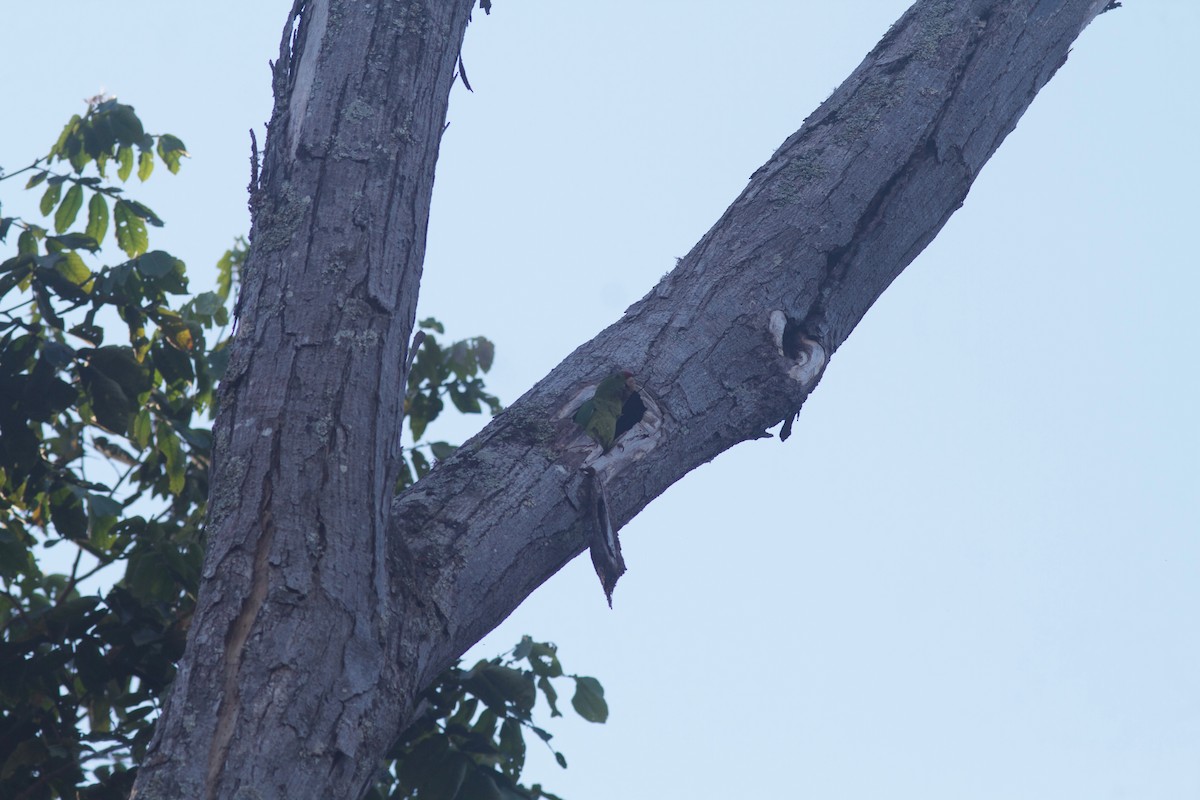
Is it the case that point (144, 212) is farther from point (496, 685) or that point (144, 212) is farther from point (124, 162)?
point (496, 685)

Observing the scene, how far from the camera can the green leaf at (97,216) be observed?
12.9ft

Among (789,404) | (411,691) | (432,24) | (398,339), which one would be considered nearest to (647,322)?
(789,404)

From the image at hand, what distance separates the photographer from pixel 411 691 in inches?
75.7

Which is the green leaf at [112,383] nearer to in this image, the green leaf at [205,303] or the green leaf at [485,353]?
the green leaf at [205,303]

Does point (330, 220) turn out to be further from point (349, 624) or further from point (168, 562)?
point (168, 562)

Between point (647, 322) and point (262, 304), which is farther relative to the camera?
point (647, 322)

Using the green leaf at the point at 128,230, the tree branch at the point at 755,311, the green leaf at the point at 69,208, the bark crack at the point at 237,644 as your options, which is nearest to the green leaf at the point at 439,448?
the green leaf at the point at 128,230

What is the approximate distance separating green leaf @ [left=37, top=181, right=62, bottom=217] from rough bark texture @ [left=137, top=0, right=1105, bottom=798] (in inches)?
80.5

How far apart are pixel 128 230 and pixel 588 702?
228 cm

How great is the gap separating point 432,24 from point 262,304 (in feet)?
2.16

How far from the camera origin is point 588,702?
3080 mm

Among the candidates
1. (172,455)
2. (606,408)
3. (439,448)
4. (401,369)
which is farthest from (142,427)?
(606,408)

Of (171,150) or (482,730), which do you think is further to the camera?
(171,150)

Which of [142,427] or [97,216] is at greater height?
[97,216]
